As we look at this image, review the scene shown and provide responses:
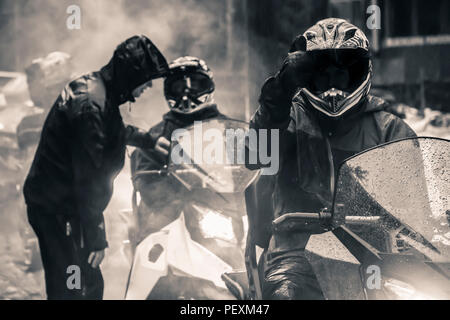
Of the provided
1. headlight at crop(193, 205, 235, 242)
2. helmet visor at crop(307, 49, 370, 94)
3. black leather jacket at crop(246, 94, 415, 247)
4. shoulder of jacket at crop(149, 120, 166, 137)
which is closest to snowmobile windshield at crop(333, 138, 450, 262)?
black leather jacket at crop(246, 94, 415, 247)

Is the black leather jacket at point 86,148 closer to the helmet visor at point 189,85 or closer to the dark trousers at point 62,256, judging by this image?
the dark trousers at point 62,256

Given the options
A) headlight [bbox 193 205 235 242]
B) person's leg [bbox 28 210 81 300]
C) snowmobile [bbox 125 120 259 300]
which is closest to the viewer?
snowmobile [bbox 125 120 259 300]

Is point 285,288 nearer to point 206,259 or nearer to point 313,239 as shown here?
point 313,239

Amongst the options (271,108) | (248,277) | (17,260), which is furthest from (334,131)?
(17,260)

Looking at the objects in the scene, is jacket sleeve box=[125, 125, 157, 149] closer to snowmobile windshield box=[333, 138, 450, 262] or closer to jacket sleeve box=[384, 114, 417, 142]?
jacket sleeve box=[384, 114, 417, 142]

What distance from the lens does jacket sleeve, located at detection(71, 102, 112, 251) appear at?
3.85m

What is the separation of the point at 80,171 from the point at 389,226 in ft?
6.81

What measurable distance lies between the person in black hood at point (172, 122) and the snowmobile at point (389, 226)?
103 inches

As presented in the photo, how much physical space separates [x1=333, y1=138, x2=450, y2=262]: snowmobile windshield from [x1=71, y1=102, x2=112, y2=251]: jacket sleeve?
1689 mm

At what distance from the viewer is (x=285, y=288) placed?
3.15 m

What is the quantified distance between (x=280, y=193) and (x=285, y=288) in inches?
28.6

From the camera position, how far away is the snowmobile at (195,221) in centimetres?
411

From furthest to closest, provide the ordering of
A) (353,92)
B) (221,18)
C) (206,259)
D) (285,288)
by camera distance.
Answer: (221,18) < (206,259) < (353,92) < (285,288)

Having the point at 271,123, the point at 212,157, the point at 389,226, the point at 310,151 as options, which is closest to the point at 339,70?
the point at 310,151
